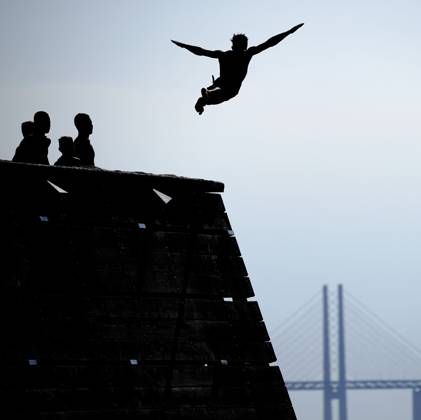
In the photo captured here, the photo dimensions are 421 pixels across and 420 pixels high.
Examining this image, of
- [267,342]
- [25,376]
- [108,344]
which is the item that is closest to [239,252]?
[267,342]

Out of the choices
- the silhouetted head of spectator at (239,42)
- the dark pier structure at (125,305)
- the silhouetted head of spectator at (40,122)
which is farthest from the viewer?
the silhouetted head of spectator at (239,42)

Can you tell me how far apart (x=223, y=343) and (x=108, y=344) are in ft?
4.93

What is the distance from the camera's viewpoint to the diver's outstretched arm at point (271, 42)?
18.6m

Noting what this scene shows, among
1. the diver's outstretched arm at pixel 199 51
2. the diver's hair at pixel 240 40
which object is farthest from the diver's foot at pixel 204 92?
the diver's hair at pixel 240 40

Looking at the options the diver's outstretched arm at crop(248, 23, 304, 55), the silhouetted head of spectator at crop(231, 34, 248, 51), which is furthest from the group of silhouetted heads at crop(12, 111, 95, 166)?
the diver's outstretched arm at crop(248, 23, 304, 55)

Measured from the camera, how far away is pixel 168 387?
1616cm

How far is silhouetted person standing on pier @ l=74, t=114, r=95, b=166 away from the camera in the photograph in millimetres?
18094

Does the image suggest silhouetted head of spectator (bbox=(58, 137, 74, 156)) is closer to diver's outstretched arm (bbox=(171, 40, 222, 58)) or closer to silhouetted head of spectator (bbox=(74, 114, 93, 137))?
silhouetted head of spectator (bbox=(74, 114, 93, 137))

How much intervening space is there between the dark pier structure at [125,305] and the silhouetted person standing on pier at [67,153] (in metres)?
1.14

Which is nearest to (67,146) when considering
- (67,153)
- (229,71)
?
(67,153)

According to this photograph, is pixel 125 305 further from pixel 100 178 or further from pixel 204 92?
pixel 204 92

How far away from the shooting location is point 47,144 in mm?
17594

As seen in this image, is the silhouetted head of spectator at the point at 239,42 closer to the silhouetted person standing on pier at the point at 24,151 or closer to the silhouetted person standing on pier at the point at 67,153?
the silhouetted person standing on pier at the point at 67,153

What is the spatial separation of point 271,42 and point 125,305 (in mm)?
4349
